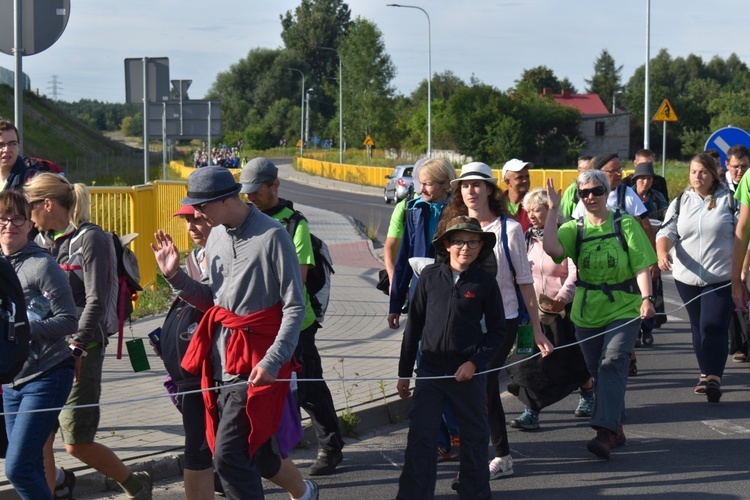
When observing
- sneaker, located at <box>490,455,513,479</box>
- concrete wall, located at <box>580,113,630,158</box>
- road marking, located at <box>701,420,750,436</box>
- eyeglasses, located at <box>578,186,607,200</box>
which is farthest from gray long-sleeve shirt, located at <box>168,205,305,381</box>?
concrete wall, located at <box>580,113,630,158</box>

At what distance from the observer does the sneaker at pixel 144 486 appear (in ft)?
17.4

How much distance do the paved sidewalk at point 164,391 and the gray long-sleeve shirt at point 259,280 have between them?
0.73 m

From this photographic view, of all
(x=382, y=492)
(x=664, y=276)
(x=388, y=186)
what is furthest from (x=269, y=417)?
(x=388, y=186)

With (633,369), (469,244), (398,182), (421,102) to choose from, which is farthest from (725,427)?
(421,102)

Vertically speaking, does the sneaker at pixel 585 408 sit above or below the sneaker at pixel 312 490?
below

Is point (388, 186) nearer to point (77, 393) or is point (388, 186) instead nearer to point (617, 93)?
point (77, 393)

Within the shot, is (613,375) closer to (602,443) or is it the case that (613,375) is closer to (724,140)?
(602,443)

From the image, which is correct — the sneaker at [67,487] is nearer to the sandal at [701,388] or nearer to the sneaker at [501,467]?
the sneaker at [501,467]

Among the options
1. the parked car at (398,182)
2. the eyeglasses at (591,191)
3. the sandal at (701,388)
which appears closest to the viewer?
the eyeglasses at (591,191)

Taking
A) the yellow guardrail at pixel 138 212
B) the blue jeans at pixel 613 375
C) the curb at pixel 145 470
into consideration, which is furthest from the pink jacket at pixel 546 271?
the yellow guardrail at pixel 138 212

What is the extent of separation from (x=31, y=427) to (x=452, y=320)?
203 centimetres

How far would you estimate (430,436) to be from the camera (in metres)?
5.05

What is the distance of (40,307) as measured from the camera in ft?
14.6

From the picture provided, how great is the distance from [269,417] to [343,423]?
2.73 meters
